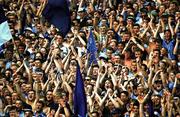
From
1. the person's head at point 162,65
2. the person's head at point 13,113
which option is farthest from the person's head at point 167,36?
the person's head at point 13,113

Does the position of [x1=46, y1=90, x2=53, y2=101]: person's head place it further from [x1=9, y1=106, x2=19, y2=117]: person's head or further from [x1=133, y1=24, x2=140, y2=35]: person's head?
[x1=133, y1=24, x2=140, y2=35]: person's head

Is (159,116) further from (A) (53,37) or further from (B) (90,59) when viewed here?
(A) (53,37)

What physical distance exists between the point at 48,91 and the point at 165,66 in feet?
9.32

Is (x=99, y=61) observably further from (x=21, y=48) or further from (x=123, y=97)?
(x=21, y=48)

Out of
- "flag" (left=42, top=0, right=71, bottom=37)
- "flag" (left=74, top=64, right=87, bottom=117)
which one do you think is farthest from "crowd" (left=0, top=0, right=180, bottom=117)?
"flag" (left=42, top=0, right=71, bottom=37)

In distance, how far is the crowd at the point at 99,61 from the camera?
78.3 ft

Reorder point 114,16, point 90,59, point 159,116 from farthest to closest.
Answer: point 114,16 < point 90,59 < point 159,116

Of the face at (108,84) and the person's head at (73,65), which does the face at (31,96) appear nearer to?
the person's head at (73,65)

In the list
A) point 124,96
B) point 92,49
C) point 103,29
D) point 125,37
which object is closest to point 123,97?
point 124,96

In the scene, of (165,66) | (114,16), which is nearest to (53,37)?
(114,16)

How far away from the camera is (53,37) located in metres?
27.0

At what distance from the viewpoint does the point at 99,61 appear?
25.3m

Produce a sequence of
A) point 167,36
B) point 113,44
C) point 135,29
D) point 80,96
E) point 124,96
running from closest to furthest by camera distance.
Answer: point 80,96 → point 124,96 → point 113,44 → point 167,36 → point 135,29

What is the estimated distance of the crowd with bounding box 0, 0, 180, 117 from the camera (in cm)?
2386
